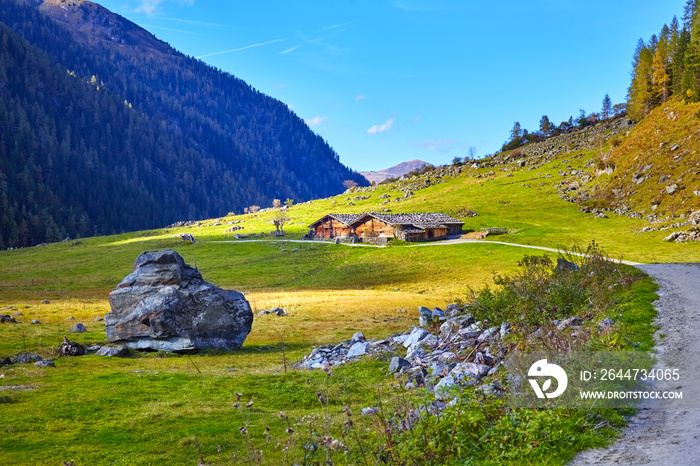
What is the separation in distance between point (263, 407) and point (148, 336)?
12621 mm

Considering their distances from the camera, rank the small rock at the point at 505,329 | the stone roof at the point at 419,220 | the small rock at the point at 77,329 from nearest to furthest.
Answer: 1. the small rock at the point at 505,329
2. the small rock at the point at 77,329
3. the stone roof at the point at 419,220

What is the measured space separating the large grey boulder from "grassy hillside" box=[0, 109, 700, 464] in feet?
3.91

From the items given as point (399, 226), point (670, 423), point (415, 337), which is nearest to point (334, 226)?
point (399, 226)

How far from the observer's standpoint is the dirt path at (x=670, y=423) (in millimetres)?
7598

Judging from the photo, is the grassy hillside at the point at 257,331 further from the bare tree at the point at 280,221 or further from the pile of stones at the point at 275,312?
the bare tree at the point at 280,221

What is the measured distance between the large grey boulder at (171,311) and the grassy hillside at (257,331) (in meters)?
1.19

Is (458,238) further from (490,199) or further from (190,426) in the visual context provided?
(190,426)

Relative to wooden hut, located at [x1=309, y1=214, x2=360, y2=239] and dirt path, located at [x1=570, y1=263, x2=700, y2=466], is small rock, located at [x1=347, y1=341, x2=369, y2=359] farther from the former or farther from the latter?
wooden hut, located at [x1=309, y1=214, x2=360, y2=239]

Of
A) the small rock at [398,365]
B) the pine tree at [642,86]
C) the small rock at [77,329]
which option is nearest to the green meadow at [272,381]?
the small rock at [398,365]

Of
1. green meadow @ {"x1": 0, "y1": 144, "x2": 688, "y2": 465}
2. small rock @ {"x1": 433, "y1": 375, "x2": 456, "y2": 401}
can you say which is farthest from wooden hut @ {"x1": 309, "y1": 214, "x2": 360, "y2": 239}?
small rock @ {"x1": 433, "y1": 375, "x2": 456, "y2": 401}

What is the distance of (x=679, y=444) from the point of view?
7.79 metres

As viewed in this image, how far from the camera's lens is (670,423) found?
28.5 feet

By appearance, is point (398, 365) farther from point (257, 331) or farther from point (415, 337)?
point (257, 331)

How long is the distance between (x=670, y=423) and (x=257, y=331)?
25.9 metres
